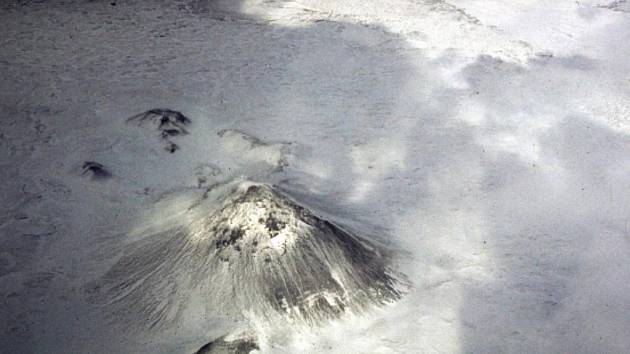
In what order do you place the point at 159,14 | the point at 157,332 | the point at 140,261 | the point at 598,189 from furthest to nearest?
the point at 159,14
the point at 598,189
the point at 140,261
the point at 157,332

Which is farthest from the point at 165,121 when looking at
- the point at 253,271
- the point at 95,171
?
the point at 253,271

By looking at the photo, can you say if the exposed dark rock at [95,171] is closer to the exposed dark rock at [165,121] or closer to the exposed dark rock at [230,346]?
the exposed dark rock at [165,121]

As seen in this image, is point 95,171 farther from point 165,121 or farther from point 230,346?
point 230,346

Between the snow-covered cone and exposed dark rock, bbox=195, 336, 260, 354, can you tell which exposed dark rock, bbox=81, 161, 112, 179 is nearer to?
the snow-covered cone

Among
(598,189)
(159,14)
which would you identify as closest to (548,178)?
(598,189)

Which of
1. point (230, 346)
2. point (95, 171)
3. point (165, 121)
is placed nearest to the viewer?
point (230, 346)

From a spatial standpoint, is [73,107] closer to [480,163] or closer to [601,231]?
[480,163]
